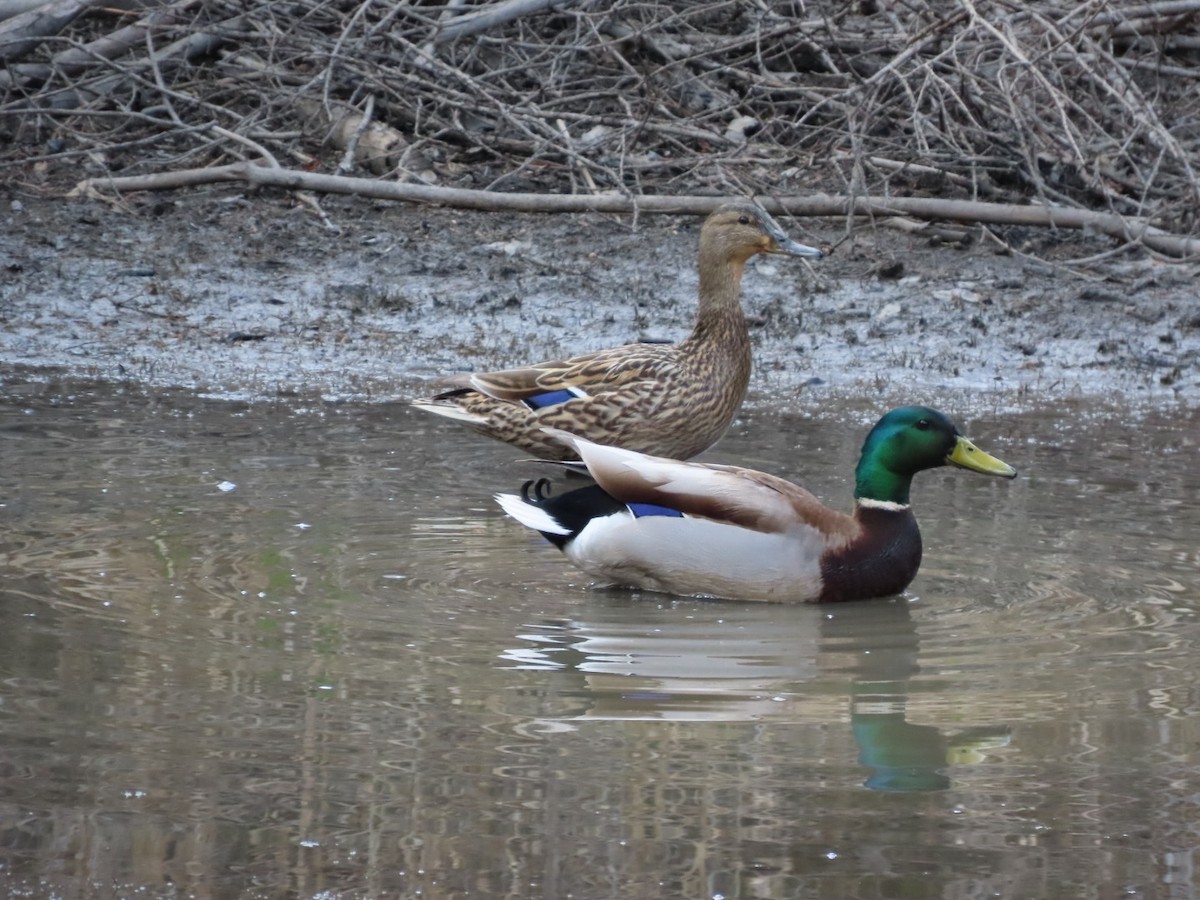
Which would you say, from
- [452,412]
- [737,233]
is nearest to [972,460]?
[737,233]

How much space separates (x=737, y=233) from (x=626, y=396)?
101 centimetres

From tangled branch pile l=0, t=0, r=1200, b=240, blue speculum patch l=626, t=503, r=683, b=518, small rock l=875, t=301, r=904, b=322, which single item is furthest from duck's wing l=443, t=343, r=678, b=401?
tangled branch pile l=0, t=0, r=1200, b=240

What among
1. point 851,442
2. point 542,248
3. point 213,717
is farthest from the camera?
point 542,248

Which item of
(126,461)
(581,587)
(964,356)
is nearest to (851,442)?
(964,356)

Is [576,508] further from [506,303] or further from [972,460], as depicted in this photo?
[506,303]

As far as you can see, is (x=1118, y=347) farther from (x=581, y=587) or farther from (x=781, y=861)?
(x=781, y=861)

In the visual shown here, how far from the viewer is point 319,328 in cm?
922

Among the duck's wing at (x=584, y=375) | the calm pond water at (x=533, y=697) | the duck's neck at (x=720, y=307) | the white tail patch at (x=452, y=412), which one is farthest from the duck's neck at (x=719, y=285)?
the white tail patch at (x=452, y=412)

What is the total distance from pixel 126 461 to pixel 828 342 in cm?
355

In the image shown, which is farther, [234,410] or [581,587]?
[234,410]

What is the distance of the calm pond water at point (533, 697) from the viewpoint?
3.31m

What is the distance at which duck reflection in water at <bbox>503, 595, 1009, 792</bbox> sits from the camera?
4066 millimetres

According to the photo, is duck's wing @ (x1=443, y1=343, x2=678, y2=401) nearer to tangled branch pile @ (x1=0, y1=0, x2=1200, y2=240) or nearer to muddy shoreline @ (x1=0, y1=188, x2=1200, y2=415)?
muddy shoreline @ (x1=0, y1=188, x2=1200, y2=415)

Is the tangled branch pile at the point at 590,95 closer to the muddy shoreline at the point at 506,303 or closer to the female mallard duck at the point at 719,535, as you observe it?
the muddy shoreline at the point at 506,303
